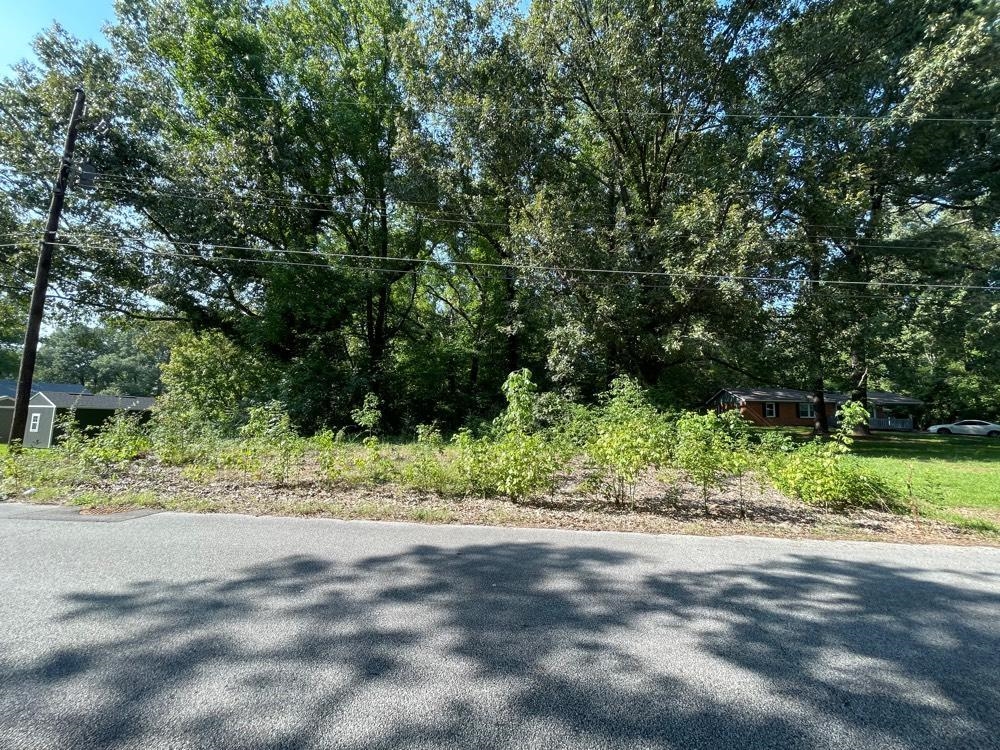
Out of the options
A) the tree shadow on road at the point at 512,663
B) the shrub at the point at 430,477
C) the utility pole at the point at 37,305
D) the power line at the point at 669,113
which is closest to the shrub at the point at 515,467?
the shrub at the point at 430,477

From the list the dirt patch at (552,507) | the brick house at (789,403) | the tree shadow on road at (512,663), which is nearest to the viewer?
the tree shadow on road at (512,663)

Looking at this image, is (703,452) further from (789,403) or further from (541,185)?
(789,403)

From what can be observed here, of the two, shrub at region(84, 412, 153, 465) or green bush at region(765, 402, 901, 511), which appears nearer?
green bush at region(765, 402, 901, 511)

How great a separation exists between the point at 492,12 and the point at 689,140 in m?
7.13

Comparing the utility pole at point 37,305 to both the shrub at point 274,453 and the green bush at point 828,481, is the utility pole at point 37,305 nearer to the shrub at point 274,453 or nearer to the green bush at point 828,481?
the shrub at point 274,453

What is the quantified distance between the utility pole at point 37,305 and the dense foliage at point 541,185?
9.42ft

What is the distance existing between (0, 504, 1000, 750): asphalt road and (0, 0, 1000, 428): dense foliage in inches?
400

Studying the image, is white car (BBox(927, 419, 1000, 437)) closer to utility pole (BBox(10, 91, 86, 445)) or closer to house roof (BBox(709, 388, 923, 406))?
house roof (BBox(709, 388, 923, 406))

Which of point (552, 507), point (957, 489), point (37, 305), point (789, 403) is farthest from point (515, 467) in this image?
point (789, 403)

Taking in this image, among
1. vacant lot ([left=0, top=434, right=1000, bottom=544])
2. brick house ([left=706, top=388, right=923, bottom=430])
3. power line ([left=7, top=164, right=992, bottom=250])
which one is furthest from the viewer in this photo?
brick house ([left=706, top=388, right=923, bottom=430])

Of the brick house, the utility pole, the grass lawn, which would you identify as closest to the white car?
the brick house

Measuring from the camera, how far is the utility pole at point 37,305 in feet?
29.7

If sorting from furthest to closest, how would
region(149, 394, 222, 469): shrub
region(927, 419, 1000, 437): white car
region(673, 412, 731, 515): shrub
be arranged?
region(927, 419, 1000, 437): white car < region(149, 394, 222, 469): shrub < region(673, 412, 731, 515): shrub

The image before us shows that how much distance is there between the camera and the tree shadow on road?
2.01 metres
